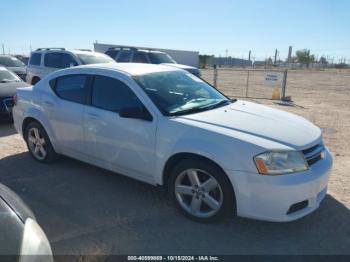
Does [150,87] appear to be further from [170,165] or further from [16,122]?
[16,122]

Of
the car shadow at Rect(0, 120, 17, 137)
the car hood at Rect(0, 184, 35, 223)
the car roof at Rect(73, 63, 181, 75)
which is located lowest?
the car shadow at Rect(0, 120, 17, 137)

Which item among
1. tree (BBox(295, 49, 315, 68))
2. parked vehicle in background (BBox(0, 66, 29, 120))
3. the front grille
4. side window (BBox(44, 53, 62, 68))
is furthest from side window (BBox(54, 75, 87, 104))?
tree (BBox(295, 49, 315, 68))

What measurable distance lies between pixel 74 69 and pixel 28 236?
3179mm

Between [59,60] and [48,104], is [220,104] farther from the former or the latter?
[59,60]

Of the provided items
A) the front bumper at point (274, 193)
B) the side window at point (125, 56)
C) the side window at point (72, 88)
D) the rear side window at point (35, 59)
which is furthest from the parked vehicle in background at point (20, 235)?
the side window at point (125, 56)

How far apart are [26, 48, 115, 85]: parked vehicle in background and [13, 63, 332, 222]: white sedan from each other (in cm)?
631

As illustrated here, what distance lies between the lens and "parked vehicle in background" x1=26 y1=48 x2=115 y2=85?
1127 cm

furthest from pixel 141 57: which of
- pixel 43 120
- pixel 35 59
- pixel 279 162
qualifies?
pixel 279 162

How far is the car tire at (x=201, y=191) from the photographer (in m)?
3.37

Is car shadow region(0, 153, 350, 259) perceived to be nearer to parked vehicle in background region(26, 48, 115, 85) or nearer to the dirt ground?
the dirt ground

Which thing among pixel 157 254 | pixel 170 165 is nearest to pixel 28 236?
pixel 157 254

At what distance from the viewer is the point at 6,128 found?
7.99 meters

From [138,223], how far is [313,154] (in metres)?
1.94

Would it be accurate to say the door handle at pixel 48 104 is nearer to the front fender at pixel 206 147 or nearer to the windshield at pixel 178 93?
the windshield at pixel 178 93
